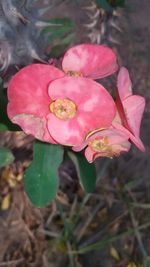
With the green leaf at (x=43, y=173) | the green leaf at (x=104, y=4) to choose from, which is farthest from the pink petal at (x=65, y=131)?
the green leaf at (x=104, y=4)

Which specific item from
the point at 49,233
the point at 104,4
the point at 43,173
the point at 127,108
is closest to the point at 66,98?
the point at 127,108

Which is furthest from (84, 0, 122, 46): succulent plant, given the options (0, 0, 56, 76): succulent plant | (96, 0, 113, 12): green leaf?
(0, 0, 56, 76): succulent plant

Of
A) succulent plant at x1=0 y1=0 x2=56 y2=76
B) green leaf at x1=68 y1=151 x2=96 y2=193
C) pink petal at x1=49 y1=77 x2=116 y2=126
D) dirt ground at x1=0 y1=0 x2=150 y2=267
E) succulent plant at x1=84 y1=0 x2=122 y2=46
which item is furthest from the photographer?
dirt ground at x1=0 y1=0 x2=150 y2=267

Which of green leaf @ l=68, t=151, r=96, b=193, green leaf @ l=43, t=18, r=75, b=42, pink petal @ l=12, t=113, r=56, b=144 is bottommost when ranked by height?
green leaf @ l=68, t=151, r=96, b=193

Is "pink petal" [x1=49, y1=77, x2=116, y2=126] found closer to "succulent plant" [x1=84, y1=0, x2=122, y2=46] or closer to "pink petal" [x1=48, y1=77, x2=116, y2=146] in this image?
"pink petal" [x1=48, y1=77, x2=116, y2=146]

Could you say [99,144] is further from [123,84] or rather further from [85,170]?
[85,170]

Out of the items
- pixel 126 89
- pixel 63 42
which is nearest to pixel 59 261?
pixel 63 42
